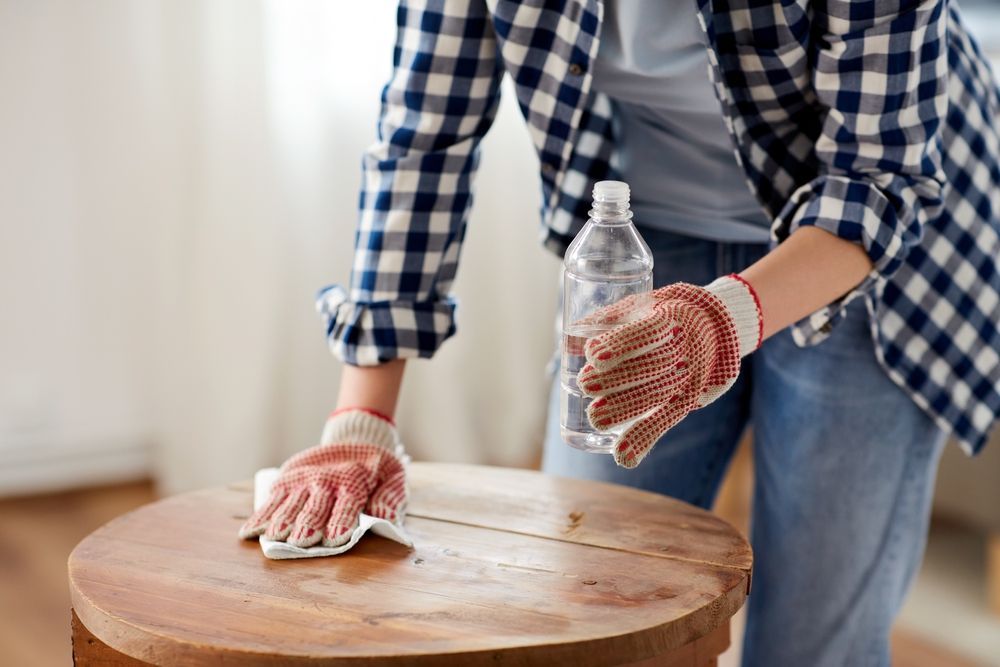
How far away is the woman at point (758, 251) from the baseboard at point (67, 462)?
151 cm

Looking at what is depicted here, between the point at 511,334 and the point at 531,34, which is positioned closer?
the point at 531,34

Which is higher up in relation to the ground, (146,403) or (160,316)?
(160,316)

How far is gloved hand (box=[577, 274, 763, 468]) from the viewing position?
2.47ft

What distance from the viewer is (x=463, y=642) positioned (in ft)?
2.28

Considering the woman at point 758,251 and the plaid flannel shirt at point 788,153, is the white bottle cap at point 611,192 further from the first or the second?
the plaid flannel shirt at point 788,153

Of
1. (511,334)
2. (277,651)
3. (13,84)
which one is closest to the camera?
(277,651)

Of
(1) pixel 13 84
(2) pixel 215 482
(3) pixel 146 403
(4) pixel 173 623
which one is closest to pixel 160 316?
(3) pixel 146 403

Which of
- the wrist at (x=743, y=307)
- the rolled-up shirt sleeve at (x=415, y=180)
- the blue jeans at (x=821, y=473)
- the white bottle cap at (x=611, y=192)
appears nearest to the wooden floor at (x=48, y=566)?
the blue jeans at (x=821, y=473)

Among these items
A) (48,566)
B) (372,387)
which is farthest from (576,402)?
(48,566)

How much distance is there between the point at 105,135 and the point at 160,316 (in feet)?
1.22

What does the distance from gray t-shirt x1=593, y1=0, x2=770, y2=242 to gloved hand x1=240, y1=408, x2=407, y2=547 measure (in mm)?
356

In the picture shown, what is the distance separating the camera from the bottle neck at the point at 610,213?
81cm

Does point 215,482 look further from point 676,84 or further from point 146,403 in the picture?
point 676,84

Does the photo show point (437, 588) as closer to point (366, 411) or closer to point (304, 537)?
point (304, 537)
